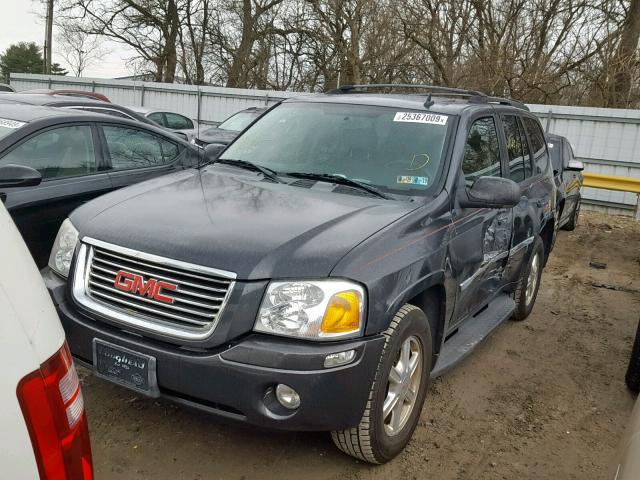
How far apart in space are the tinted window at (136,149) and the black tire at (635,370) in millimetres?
4147

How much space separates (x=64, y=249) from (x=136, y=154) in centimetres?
234

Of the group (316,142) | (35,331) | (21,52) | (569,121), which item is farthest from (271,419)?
(21,52)

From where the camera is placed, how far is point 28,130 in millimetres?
4375

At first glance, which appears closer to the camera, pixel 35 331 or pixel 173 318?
pixel 35 331

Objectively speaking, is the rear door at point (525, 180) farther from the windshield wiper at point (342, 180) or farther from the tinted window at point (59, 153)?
the tinted window at point (59, 153)

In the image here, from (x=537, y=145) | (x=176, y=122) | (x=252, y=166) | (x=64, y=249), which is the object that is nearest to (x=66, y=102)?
(x=252, y=166)

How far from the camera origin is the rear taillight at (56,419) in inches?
50.4

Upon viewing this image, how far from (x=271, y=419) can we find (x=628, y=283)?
6.22 meters

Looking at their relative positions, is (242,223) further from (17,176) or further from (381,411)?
(17,176)

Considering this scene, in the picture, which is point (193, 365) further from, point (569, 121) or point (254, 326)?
point (569, 121)

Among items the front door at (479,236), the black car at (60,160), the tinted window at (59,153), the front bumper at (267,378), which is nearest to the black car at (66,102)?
the black car at (60,160)

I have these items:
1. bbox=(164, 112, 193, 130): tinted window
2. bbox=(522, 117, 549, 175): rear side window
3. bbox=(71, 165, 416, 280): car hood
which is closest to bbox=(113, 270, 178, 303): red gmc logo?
bbox=(71, 165, 416, 280): car hood

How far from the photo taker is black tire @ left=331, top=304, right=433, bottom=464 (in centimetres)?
267

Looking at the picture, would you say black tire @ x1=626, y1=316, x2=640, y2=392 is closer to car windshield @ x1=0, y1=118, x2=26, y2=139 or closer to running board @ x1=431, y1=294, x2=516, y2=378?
running board @ x1=431, y1=294, x2=516, y2=378
